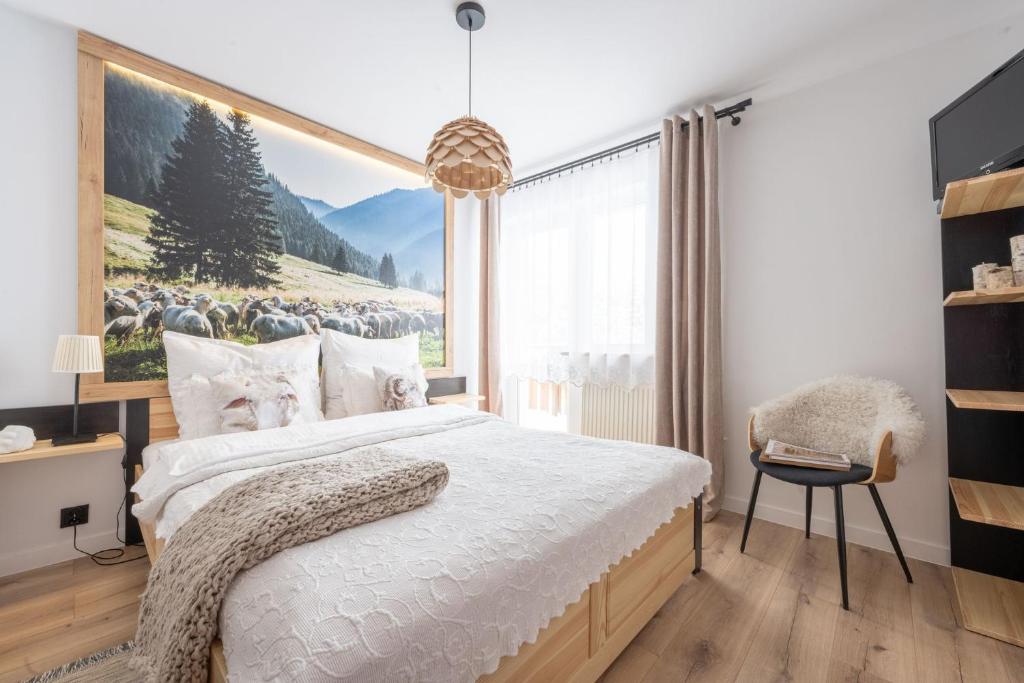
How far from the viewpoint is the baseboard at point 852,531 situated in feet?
6.93

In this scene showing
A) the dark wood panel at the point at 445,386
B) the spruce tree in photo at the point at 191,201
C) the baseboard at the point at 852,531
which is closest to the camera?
the baseboard at the point at 852,531

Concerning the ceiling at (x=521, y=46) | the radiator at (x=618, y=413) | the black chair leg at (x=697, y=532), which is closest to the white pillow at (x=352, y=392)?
the radiator at (x=618, y=413)

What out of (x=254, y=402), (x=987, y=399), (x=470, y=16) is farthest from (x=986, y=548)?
(x=254, y=402)

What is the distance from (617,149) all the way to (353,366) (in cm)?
247

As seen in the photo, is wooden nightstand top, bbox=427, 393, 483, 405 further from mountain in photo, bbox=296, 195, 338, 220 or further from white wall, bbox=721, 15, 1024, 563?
white wall, bbox=721, 15, 1024, 563

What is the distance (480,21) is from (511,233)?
199 cm

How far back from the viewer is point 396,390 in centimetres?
276

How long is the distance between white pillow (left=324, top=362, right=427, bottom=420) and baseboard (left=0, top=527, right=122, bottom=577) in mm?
1197

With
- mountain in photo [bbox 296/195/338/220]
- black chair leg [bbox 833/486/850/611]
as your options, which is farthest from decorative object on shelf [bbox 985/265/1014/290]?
mountain in photo [bbox 296/195/338/220]

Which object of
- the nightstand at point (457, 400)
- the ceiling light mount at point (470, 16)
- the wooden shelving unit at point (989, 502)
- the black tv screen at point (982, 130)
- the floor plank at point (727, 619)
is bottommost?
the floor plank at point (727, 619)

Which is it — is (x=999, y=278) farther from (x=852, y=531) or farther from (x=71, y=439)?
(x=71, y=439)

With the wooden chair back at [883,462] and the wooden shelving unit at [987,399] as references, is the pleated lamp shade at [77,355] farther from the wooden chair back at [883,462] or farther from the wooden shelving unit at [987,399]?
the wooden shelving unit at [987,399]

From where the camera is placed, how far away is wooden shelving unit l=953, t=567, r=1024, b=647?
155 cm

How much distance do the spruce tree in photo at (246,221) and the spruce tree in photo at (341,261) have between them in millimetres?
388
